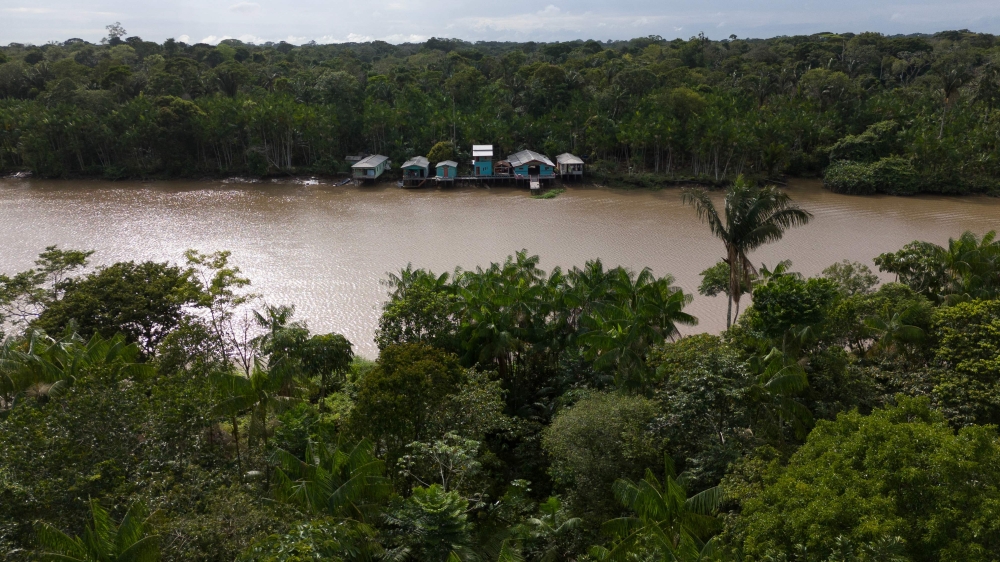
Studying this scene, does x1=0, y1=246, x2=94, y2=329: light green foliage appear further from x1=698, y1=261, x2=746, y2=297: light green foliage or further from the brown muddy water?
x1=698, y1=261, x2=746, y2=297: light green foliage

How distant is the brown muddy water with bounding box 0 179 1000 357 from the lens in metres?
23.2

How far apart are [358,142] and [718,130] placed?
23.8 m

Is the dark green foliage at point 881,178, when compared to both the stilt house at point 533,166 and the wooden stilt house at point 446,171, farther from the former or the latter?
the wooden stilt house at point 446,171

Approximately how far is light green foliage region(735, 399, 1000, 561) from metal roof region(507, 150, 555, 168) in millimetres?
32384

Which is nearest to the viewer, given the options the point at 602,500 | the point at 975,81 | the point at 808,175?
the point at 602,500

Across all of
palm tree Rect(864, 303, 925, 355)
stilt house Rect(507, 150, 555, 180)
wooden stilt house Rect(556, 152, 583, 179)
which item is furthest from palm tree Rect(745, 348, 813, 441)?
wooden stilt house Rect(556, 152, 583, 179)

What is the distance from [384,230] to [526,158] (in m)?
13.3

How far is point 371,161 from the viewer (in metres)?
39.9

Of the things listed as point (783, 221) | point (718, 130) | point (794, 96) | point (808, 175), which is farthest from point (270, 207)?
point (794, 96)

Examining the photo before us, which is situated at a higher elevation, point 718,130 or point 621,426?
point 718,130

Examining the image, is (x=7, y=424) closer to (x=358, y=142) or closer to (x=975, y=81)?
(x=358, y=142)

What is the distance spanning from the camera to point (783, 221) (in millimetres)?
13609

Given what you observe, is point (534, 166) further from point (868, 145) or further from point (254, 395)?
point (254, 395)

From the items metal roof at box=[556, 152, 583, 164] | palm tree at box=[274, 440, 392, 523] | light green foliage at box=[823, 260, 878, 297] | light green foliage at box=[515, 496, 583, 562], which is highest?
metal roof at box=[556, 152, 583, 164]
